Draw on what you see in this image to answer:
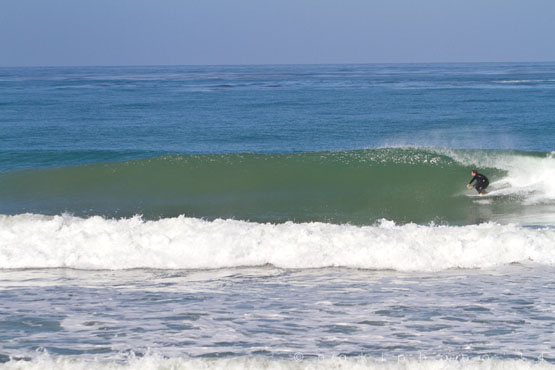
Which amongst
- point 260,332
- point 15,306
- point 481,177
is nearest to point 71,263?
point 15,306

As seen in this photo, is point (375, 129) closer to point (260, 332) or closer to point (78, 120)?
point (78, 120)

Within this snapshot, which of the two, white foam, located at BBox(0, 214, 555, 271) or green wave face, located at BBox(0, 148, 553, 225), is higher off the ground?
green wave face, located at BBox(0, 148, 553, 225)

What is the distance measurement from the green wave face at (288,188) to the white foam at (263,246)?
3239 mm

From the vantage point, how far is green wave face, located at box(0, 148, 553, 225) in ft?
54.2

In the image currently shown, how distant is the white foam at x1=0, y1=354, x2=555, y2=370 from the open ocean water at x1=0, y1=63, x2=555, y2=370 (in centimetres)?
2

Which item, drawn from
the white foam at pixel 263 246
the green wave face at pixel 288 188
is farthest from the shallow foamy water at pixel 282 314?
the green wave face at pixel 288 188

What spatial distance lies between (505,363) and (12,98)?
Answer: 5405 centimetres

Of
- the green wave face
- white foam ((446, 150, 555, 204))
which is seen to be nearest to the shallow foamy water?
the green wave face

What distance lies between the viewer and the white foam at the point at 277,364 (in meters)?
6.55

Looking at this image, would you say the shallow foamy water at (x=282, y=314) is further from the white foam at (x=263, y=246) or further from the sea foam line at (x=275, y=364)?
the white foam at (x=263, y=246)

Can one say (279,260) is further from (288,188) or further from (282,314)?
(288,188)

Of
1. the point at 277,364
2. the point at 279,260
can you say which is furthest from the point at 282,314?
the point at 279,260

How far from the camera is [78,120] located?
37.5 meters

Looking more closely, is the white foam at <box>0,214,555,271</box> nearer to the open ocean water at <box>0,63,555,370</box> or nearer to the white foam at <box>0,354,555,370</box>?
the open ocean water at <box>0,63,555,370</box>
